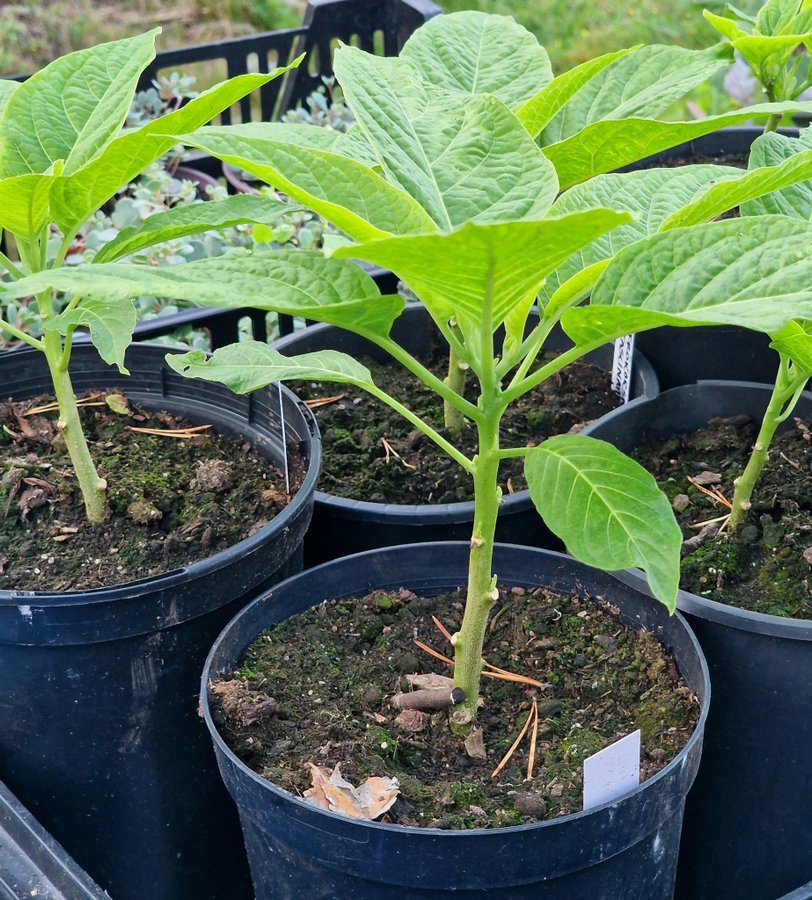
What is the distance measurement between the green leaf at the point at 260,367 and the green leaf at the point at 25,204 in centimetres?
25

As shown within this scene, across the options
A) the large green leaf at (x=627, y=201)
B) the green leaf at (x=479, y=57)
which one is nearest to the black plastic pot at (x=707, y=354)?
Result: the green leaf at (x=479, y=57)

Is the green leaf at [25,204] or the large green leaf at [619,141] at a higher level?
the large green leaf at [619,141]

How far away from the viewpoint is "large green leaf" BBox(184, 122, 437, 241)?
90cm

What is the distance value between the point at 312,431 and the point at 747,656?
0.68m

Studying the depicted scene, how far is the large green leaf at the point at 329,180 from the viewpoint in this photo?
0.90 metres

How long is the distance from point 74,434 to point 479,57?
72 centimetres

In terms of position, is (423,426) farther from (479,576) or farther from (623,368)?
(623,368)

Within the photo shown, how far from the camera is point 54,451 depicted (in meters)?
1.64

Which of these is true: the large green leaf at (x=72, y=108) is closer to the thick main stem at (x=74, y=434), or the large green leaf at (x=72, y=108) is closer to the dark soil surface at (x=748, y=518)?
the thick main stem at (x=74, y=434)

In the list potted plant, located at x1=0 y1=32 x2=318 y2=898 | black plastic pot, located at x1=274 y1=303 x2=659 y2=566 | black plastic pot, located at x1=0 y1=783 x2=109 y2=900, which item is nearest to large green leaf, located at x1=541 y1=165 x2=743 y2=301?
potted plant, located at x1=0 y1=32 x2=318 y2=898

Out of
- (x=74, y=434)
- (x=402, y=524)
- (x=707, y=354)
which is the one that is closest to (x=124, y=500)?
(x=74, y=434)

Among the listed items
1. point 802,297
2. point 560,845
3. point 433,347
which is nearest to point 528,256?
point 802,297

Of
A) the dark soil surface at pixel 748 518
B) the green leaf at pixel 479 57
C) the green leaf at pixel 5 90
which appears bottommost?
the dark soil surface at pixel 748 518

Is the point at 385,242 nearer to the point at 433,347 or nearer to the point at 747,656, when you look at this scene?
the point at 747,656
